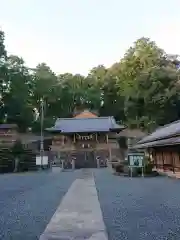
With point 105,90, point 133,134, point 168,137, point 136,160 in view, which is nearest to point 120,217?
point 136,160

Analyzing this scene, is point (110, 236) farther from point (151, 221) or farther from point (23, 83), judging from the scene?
point (23, 83)

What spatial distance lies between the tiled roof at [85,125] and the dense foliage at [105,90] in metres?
6.75

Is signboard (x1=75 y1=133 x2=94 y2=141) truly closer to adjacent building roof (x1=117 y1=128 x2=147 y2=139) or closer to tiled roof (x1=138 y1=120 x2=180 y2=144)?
adjacent building roof (x1=117 y1=128 x2=147 y2=139)

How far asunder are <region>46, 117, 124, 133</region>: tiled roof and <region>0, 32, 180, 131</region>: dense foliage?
22.1 ft

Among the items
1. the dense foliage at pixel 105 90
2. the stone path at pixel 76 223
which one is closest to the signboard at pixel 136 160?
the stone path at pixel 76 223

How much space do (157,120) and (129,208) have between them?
36874mm

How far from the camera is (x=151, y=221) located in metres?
6.19

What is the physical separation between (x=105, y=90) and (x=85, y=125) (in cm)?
1783

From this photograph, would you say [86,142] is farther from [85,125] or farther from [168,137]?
[168,137]

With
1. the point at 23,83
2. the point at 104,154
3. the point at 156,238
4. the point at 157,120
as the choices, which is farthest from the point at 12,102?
the point at 156,238

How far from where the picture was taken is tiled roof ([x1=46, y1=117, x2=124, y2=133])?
3981cm

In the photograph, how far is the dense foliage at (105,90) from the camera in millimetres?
43000

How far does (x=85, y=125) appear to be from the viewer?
137 ft

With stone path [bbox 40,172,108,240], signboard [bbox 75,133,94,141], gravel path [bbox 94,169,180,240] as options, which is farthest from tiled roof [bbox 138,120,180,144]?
signboard [bbox 75,133,94,141]
